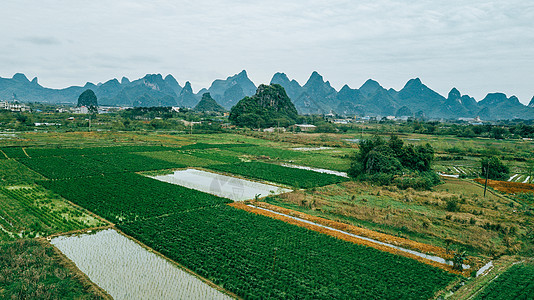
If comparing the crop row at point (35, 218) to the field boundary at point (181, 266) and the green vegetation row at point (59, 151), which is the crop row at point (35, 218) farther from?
the green vegetation row at point (59, 151)

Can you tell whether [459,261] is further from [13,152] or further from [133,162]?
[13,152]

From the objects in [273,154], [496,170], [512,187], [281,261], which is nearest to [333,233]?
[281,261]

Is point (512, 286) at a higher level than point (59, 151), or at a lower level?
lower

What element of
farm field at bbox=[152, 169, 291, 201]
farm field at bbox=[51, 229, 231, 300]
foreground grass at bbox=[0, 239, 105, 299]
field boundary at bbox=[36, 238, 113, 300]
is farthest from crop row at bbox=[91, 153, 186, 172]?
field boundary at bbox=[36, 238, 113, 300]

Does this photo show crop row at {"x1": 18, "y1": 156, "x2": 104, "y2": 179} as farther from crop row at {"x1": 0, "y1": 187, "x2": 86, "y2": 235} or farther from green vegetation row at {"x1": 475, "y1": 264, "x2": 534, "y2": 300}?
green vegetation row at {"x1": 475, "y1": 264, "x2": 534, "y2": 300}

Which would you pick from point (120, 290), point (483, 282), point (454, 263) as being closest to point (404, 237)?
point (454, 263)
